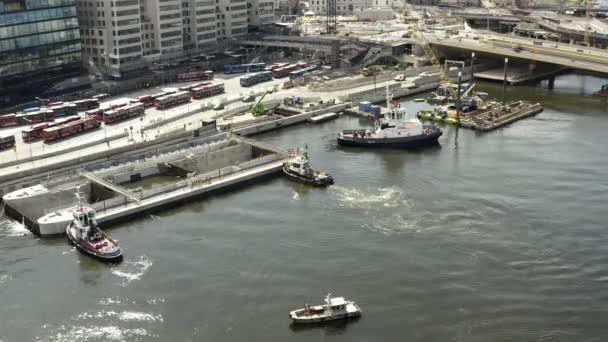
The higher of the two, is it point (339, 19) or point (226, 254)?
point (339, 19)

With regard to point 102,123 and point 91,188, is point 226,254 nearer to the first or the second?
point 91,188

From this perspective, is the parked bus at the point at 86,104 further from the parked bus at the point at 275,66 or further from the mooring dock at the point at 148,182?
the parked bus at the point at 275,66

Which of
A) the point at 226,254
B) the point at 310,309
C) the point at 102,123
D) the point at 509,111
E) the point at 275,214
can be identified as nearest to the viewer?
the point at 310,309

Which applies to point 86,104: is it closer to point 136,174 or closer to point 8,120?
point 8,120

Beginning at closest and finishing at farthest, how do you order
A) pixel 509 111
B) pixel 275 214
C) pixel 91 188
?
pixel 275 214 → pixel 91 188 → pixel 509 111

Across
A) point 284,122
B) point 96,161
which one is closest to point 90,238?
point 96,161

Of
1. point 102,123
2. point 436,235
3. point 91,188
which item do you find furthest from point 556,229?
point 102,123

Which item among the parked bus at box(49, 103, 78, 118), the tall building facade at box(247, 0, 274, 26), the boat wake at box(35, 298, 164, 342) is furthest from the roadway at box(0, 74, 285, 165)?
the tall building facade at box(247, 0, 274, 26)
